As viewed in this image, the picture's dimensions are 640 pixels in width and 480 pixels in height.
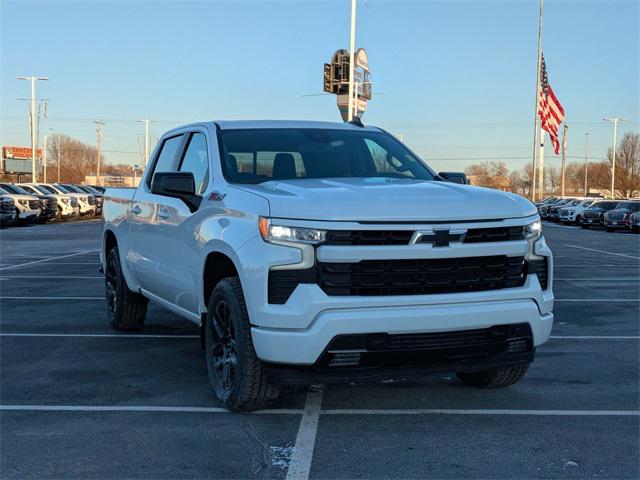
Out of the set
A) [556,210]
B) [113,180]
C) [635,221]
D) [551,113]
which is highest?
[551,113]

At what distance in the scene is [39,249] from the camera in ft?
62.8

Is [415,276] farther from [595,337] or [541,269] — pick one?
[595,337]

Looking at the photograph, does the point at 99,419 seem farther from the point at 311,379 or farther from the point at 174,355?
the point at 174,355

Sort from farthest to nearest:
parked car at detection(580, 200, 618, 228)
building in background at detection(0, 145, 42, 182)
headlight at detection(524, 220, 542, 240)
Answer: building in background at detection(0, 145, 42, 182) → parked car at detection(580, 200, 618, 228) → headlight at detection(524, 220, 542, 240)

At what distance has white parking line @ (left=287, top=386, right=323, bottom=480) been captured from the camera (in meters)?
3.91

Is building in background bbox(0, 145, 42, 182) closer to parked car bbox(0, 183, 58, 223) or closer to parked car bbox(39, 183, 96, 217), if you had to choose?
parked car bbox(39, 183, 96, 217)

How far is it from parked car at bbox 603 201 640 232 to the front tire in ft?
112

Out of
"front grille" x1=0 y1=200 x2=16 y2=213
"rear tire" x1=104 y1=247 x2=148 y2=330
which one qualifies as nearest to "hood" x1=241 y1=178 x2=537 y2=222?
"rear tire" x1=104 y1=247 x2=148 y2=330

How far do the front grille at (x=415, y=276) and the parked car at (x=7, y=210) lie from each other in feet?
89.8

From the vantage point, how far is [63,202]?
124 feet

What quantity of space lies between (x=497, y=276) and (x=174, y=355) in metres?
3.25

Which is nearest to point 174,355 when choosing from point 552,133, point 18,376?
point 18,376

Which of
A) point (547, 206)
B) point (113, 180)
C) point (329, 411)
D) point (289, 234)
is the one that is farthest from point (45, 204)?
point (113, 180)

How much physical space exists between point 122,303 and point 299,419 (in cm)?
342
